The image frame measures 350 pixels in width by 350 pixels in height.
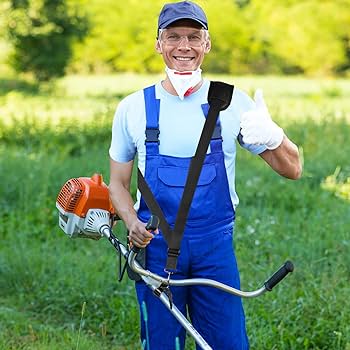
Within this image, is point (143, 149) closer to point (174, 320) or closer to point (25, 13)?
point (174, 320)

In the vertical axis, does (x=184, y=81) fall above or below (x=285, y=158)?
above

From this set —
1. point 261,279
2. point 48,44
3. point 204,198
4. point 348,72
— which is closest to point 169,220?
point 204,198

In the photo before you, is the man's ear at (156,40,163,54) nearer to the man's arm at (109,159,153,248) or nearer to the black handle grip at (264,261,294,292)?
the man's arm at (109,159,153,248)

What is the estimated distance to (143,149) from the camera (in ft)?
11.0

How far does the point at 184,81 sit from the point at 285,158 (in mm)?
473

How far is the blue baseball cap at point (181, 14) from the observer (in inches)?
129

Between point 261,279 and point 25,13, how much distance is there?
1965cm

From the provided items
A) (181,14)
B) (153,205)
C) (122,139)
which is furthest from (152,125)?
(181,14)

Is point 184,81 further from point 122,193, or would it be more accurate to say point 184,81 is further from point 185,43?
point 122,193

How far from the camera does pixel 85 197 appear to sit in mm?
3582

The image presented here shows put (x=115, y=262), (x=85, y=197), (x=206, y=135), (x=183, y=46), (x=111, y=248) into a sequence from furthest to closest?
(x=111, y=248) < (x=115, y=262) < (x=85, y=197) < (x=183, y=46) < (x=206, y=135)

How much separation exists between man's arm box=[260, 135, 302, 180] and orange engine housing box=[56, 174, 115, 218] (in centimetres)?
72

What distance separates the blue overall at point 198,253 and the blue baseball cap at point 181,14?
27 centimetres

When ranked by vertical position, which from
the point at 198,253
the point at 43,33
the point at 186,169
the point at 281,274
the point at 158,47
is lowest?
the point at 43,33
